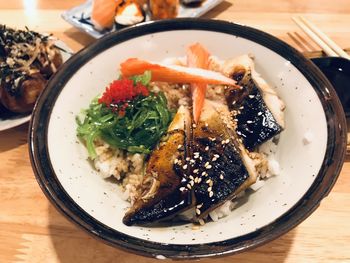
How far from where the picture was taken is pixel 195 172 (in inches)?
61.2

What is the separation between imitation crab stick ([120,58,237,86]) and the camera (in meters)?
1.90

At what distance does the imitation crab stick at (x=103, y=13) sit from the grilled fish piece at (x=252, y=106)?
124cm

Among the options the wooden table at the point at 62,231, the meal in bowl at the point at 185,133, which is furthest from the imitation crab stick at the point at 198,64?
the wooden table at the point at 62,231

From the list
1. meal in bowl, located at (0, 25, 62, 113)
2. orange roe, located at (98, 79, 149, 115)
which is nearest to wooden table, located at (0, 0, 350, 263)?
meal in bowl, located at (0, 25, 62, 113)

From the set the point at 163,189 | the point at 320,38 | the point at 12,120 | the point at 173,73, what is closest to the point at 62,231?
the point at 163,189

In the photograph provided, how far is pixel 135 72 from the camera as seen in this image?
1.95 m

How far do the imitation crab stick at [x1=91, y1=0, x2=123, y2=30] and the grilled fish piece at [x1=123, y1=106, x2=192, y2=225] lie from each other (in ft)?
4.78

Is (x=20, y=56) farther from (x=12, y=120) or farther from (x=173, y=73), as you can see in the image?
(x=173, y=73)

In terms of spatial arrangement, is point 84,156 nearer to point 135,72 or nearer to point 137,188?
point 137,188

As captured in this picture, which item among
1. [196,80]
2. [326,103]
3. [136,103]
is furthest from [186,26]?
[326,103]

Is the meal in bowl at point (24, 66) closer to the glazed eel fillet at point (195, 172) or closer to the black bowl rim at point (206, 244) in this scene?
the black bowl rim at point (206, 244)

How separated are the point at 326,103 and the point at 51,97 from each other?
1.22 meters

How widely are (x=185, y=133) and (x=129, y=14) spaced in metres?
1.47

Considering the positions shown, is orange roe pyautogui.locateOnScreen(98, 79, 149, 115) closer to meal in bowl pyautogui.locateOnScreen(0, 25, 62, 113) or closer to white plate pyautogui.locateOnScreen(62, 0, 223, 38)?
meal in bowl pyautogui.locateOnScreen(0, 25, 62, 113)
